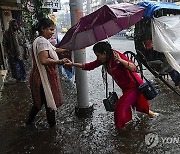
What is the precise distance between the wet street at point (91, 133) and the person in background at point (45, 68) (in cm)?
50

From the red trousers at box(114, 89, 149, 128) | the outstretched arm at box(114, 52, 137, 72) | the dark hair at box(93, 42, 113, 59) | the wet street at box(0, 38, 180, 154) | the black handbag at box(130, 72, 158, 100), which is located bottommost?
the wet street at box(0, 38, 180, 154)

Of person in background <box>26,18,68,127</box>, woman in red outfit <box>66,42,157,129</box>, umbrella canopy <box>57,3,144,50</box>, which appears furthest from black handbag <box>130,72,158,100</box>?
person in background <box>26,18,68,127</box>

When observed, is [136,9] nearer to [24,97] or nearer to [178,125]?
[178,125]

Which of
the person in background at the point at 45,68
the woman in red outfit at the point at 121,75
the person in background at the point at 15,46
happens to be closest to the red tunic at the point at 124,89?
the woman in red outfit at the point at 121,75

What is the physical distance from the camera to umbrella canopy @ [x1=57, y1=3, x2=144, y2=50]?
11.4 ft

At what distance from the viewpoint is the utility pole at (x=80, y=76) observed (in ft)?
15.2

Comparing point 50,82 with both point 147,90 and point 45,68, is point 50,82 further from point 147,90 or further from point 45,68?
point 147,90

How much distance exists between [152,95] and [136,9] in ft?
4.13

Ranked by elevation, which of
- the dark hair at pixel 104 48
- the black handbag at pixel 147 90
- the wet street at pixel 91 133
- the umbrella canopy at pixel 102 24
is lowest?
the wet street at pixel 91 133

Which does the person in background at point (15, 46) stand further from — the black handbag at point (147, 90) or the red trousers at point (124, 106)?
the black handbag at point (147, 90)

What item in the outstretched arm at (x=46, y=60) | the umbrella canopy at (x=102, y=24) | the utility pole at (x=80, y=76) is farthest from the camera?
the utility pole at (x=80, y=76)

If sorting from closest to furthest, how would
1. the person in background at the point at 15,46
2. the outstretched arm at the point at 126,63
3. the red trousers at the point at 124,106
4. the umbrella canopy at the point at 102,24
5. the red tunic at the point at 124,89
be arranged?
the umbrella canopy at the point at 102,24, the outstretched arm at the point at 126,63, the red tunic at the point at 124,89, the red trousers at the point at 124,106, the person in background at the point at 15,46

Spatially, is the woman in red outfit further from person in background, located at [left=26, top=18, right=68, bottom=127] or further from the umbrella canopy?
person in background, located at [left=26, top=18, right=68, bottom=127]

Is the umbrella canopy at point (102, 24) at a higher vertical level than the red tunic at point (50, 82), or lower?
higher
